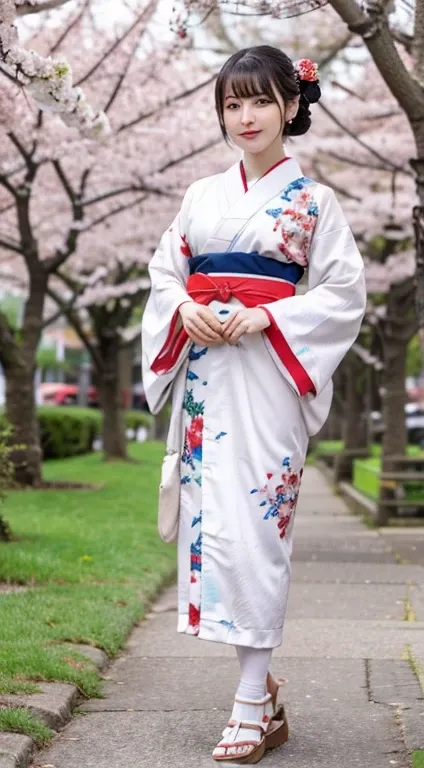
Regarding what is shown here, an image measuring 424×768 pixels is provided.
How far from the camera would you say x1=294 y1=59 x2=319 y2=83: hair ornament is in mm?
3684

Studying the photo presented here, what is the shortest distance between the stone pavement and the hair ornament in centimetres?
200

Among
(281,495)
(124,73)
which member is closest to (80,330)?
(124,73)

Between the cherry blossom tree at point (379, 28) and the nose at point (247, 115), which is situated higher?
the cherry blossom tree at point (379, 28)

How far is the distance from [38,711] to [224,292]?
→ 1.38m

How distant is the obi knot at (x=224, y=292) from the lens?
3521 mm

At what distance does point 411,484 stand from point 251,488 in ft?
28.8

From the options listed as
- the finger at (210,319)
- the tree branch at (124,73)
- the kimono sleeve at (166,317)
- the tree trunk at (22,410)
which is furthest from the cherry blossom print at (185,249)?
the tree trunk at (22,410)

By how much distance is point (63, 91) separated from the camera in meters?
5.44

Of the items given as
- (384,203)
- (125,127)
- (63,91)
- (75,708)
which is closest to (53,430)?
(384,203)

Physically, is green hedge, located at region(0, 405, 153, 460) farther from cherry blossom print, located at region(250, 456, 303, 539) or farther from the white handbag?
cherry blossom print, located at region(250, 456, 303, 539)

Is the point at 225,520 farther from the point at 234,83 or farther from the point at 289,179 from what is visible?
the point at 234,83

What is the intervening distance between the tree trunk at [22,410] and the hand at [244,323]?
8839 millimetres

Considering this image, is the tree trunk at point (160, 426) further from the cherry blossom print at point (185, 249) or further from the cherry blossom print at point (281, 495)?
the cherry blossom print at point (281, 495)

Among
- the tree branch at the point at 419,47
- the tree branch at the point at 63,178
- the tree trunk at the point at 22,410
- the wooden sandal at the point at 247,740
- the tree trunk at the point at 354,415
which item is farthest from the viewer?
the tree trunk at the point at 354,415
